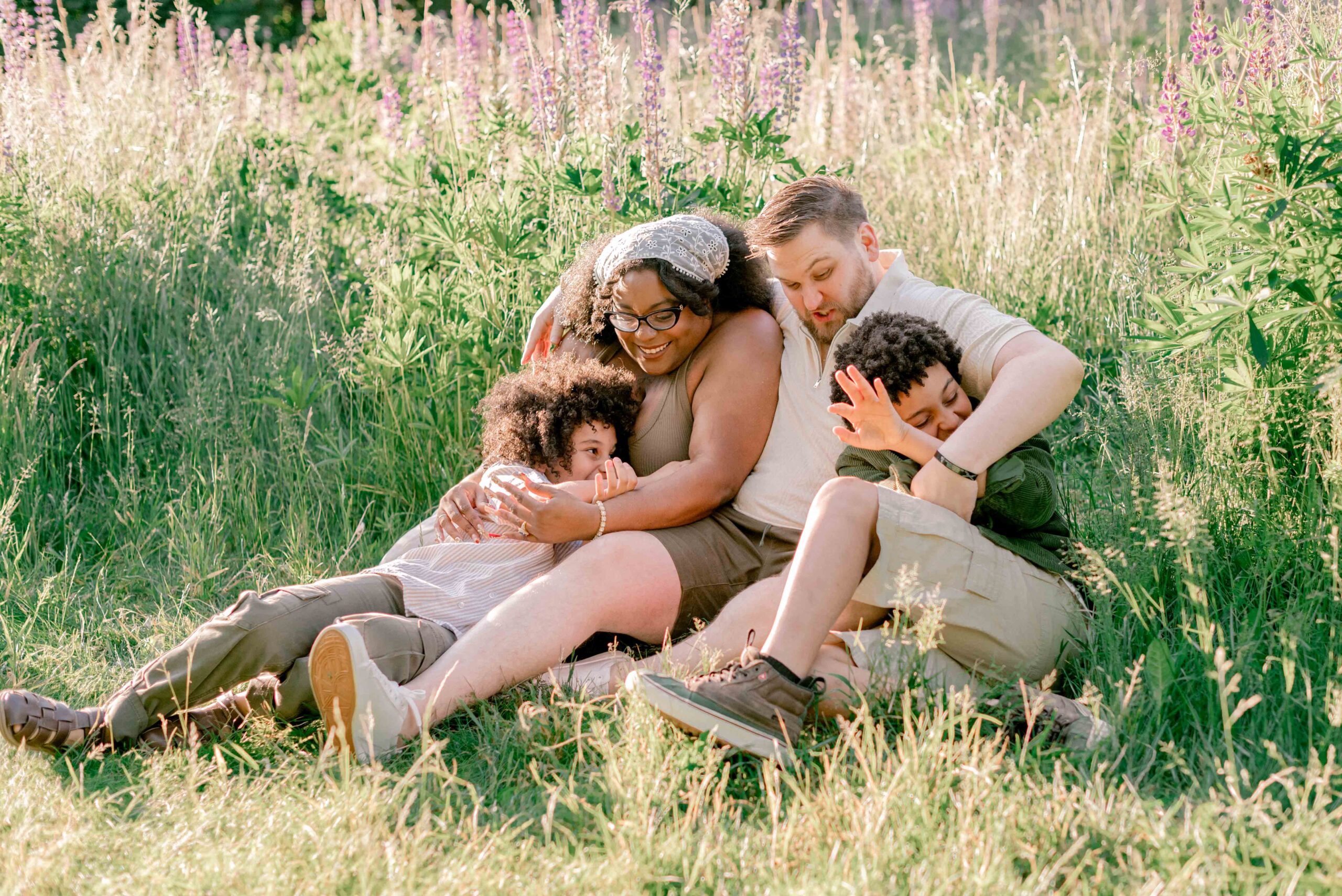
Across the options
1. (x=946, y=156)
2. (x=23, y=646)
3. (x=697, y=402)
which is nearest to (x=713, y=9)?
(x=946, y=156)

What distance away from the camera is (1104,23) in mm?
7230

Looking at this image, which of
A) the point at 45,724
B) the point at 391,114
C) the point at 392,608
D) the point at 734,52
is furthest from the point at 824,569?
the point at 391,114

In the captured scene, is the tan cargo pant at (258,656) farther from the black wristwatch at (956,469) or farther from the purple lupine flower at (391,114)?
the purple lupine flower at (391,114)

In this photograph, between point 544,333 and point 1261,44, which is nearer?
point 1261,44

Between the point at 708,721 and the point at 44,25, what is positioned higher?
the point at 44,25

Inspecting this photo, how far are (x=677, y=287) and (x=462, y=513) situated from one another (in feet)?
2.78

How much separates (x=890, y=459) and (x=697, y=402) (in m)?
0.66

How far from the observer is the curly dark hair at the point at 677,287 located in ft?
10.9

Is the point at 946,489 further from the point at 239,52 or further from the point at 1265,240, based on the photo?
the point at 239,52

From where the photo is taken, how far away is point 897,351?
2816 millimetres

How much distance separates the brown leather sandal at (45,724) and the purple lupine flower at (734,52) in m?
2.82

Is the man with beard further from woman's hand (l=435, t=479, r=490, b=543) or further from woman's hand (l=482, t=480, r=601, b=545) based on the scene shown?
woman's hand (l=435, t=479, r=490, b=543)

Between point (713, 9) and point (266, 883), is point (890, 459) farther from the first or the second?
point (713, 9)

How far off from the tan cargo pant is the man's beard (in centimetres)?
128
